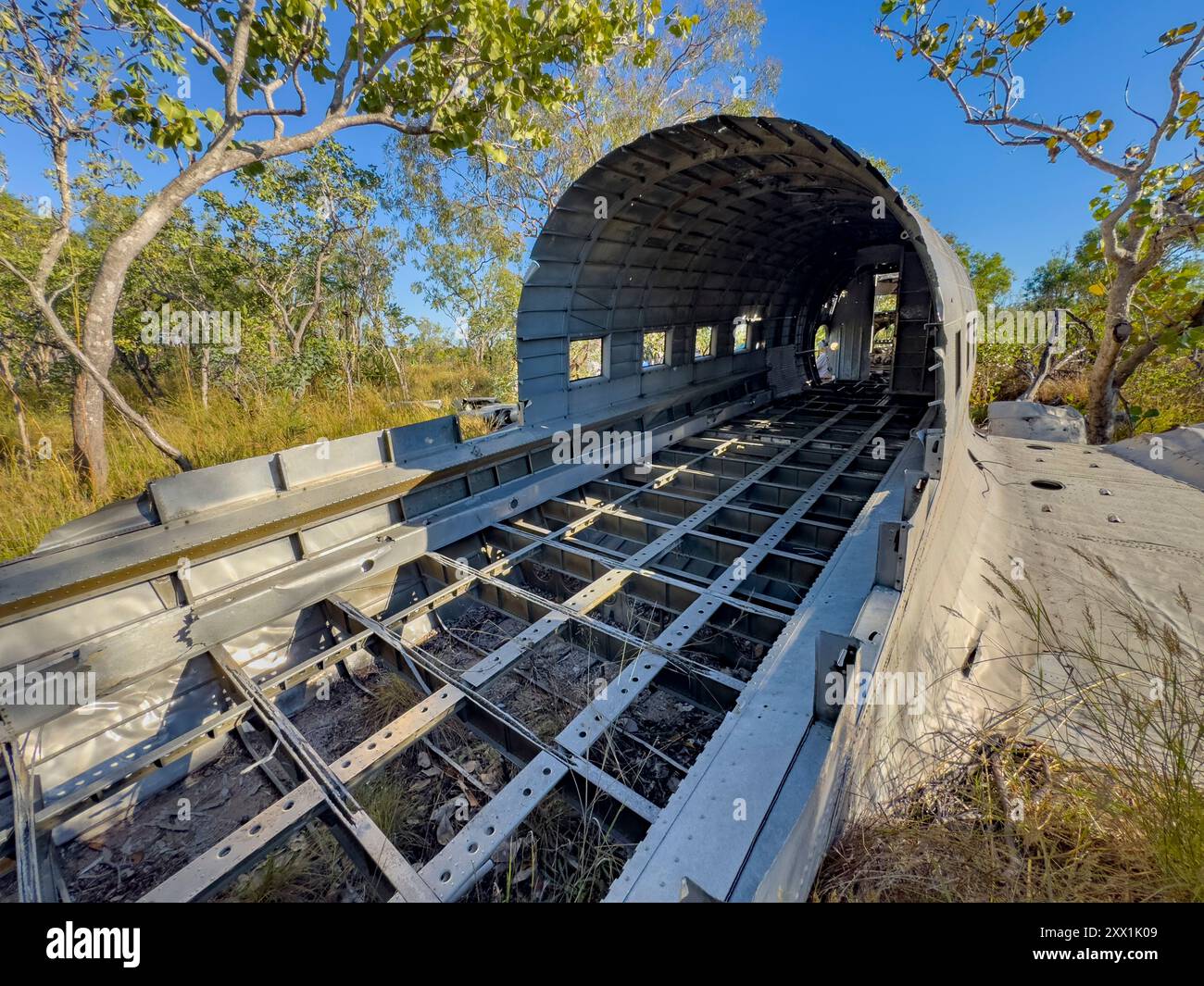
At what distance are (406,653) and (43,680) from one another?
7.12 ft

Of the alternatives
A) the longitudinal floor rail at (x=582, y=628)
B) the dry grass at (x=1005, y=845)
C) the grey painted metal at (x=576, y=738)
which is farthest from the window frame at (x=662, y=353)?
the dry grass at (x=1005, y=845)

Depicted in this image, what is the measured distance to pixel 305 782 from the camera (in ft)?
8.31

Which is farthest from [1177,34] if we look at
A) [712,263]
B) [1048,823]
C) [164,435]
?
[164,435]

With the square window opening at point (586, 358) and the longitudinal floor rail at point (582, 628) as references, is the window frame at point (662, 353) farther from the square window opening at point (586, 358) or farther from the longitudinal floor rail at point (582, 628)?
the square window opening at point (586, 358)

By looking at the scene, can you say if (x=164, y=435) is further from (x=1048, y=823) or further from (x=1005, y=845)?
(x=1048, y=823)

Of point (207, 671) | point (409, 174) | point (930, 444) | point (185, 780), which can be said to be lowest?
point (185, 780)

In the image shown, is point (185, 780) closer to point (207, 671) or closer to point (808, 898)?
point (207, 671)

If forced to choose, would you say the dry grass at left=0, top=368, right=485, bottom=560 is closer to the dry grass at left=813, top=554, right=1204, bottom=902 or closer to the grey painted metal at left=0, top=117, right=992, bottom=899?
the grey painted metal at left=0, top=117, right=992, bottom=899

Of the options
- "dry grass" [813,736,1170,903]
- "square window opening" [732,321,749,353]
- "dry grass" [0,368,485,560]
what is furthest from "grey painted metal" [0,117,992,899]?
"square window opening" [732,321,749,353]

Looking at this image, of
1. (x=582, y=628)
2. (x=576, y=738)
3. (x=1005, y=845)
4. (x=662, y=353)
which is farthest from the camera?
(x=662, y=353)

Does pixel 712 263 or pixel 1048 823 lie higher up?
pixel 712 263

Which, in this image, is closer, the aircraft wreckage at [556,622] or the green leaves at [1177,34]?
the aircraft wreckage at [556,622]

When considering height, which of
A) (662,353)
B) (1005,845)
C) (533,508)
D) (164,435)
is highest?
(662,353)
